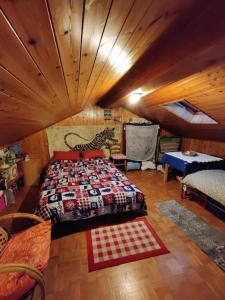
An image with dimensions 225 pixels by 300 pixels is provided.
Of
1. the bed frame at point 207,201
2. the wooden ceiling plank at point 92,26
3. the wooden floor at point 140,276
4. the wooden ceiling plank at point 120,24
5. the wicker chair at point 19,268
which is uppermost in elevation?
the wooden ceiling plank at point 120,24

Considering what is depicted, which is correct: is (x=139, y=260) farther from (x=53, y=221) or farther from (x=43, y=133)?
(x=43, y=133)

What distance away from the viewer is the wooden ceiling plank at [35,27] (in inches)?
14.6

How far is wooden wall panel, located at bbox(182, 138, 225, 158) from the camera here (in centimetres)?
340

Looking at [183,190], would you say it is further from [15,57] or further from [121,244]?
[15,57]

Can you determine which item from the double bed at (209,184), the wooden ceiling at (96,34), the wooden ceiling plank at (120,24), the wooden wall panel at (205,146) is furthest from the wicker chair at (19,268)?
the wooden wall panel at (205,146)

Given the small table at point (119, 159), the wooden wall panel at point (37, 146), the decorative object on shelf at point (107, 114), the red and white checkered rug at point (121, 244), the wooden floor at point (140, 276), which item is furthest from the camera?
the decorative object on shelf at point (107, 114)

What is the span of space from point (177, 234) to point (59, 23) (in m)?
2.49

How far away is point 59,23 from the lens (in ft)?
1.59

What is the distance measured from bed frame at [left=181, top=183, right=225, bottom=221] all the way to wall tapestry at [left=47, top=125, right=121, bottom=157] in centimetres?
220

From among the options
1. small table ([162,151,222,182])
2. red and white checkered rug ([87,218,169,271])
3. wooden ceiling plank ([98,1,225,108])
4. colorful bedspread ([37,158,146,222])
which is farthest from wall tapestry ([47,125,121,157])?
wooden ceiling plank ([98,1,225,108])

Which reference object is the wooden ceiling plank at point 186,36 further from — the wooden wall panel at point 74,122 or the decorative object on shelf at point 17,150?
the decorative object on shelf at point 17,150

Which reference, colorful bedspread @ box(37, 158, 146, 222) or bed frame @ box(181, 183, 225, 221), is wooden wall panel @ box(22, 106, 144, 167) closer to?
colorful bedspread @ box(37, 158, 146, 222)

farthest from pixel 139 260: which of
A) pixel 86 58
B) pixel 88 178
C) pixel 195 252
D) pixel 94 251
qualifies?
pixel 86 58

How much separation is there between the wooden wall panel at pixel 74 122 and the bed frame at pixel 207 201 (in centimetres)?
242
